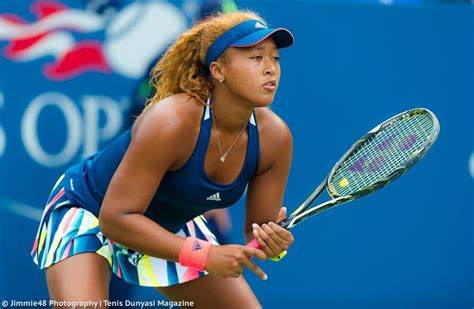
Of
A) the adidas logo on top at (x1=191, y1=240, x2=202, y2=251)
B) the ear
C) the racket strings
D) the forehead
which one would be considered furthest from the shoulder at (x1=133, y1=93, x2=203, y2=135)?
the racket strings

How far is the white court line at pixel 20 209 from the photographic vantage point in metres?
3.80

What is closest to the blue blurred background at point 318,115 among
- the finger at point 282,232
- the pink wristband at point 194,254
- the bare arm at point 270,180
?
the bare arm at point 270,180

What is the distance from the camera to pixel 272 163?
324 cm

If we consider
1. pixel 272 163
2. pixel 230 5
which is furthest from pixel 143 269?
pixel 230 5

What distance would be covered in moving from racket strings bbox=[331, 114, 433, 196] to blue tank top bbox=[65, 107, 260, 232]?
32 cm

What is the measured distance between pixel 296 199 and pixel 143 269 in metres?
1.09

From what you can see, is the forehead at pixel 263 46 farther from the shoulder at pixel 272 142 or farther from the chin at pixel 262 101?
the shoulder at pixel 272 142

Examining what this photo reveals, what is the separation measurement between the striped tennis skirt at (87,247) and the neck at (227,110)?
559mm

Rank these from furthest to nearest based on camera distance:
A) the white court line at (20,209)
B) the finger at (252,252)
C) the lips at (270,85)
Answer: the white court line at (20,209)
the lips at (270,85)
the finger at (252,252)

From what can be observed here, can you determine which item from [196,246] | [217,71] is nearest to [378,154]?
[217,71]

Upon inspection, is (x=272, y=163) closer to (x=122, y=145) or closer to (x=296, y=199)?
(x=122, y=145)

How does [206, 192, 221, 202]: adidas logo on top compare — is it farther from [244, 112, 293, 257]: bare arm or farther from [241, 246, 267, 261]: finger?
[241, 246, 267, 261]: finger

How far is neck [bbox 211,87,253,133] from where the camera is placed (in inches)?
121

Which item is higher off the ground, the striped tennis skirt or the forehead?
the forehead
